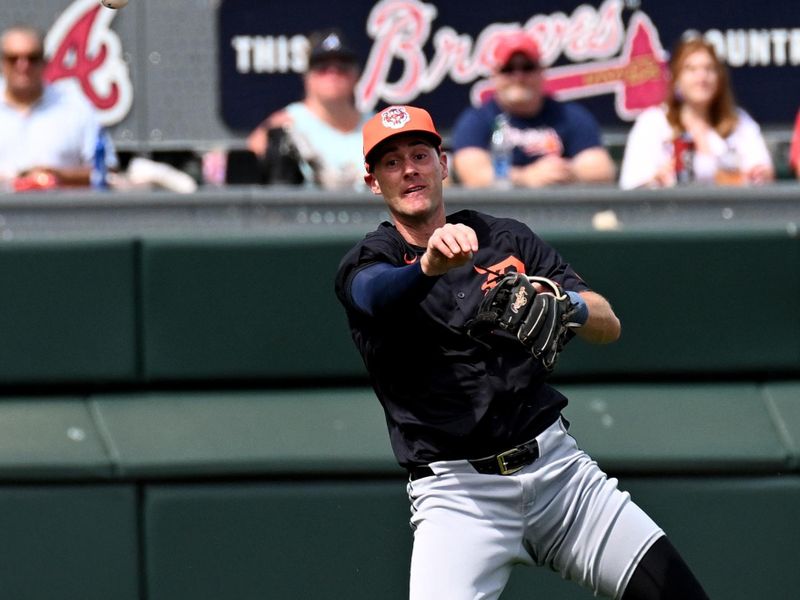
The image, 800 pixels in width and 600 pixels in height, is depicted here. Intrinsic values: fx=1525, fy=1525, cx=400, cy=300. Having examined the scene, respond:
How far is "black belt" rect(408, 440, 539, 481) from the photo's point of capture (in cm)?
395

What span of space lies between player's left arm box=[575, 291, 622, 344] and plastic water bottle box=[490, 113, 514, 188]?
8.32 ft

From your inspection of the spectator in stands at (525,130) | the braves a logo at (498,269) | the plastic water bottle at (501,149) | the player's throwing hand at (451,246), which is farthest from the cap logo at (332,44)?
the player's throwing hand at (451,246)

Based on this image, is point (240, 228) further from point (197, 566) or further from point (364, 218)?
point (197, 566)

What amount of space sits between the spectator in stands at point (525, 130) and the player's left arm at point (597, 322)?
260 cm

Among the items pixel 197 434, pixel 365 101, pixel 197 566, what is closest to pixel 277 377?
pixel 197 434

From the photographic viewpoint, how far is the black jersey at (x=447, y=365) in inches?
154

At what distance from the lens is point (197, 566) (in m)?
5.49

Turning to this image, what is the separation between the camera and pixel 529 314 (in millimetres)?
3611

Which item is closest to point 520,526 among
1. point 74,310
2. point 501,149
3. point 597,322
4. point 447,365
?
point 447,365

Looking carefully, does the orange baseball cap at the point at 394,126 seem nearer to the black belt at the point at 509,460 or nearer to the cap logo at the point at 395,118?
the cap logo at the point at 395,118

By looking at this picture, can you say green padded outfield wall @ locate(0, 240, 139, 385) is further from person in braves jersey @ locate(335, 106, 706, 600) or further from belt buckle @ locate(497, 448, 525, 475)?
belt buckle @ locate(497, 448, 525, 475)

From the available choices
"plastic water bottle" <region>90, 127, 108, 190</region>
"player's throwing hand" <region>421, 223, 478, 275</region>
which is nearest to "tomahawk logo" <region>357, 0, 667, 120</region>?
"plastic water bottle" <region>90, 127, 108, 190</region>

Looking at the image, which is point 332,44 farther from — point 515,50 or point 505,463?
point 505,463

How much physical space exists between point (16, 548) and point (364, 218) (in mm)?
1753
